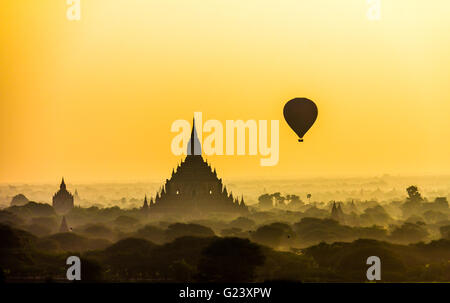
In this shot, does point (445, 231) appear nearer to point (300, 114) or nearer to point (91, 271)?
point (300, 114)

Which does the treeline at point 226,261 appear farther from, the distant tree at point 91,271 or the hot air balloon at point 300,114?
the hot air balloon at point 300,114

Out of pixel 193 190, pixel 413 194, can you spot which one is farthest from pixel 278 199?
pixel 193 190

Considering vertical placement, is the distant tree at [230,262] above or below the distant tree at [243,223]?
below

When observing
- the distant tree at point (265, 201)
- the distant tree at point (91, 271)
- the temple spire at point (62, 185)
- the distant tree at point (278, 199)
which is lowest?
the distant tree at point (91, 271)

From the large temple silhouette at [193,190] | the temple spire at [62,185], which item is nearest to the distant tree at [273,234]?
the large temple silhouette at [193,190]
